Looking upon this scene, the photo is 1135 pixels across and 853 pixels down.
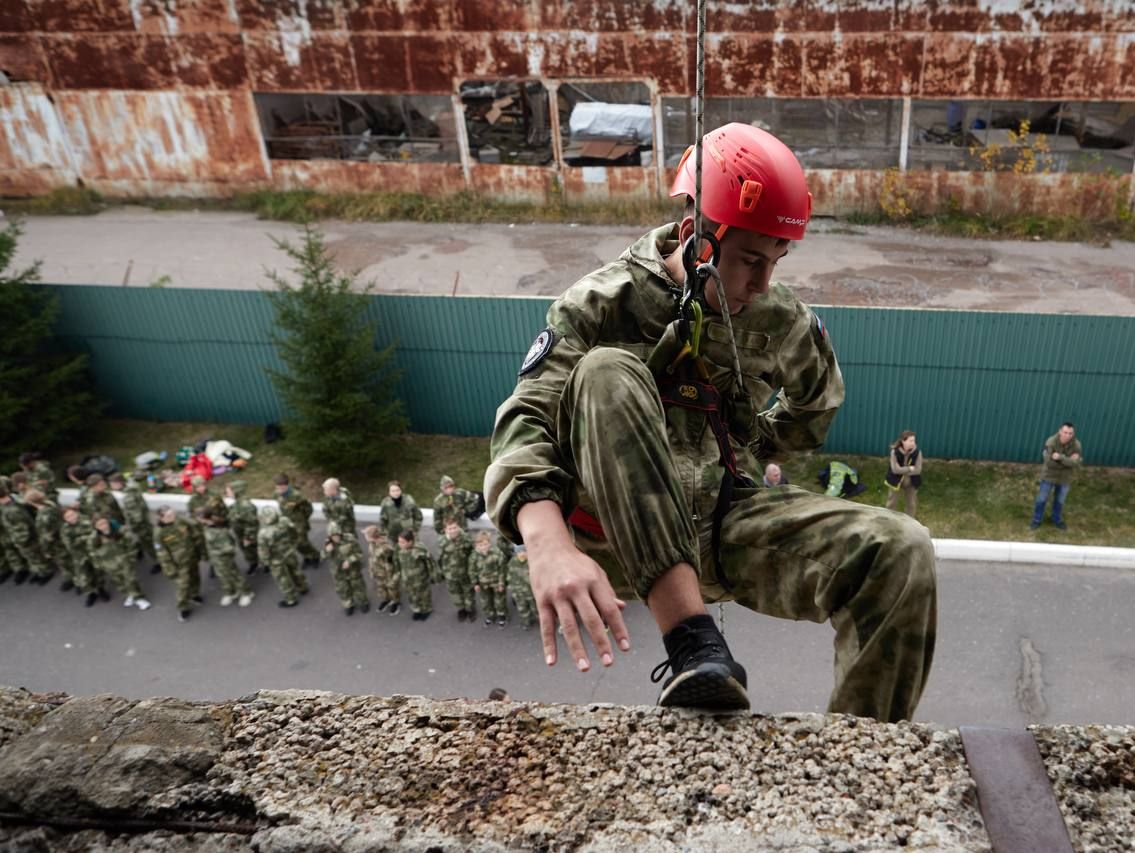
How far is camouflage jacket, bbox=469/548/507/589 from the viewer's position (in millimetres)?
10609

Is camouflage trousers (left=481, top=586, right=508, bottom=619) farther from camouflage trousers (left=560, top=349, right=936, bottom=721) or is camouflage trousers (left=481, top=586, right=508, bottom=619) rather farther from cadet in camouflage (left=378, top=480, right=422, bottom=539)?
camouflage trousers (left=560, top=349, right=936, bottom=721)

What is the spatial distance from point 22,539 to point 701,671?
479 inches

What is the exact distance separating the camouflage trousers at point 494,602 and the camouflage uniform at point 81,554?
504cm

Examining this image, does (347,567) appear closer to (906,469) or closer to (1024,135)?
(906,469)

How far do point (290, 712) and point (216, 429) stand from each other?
45.8ft

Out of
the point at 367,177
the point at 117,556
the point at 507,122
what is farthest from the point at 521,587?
the point at 367,177

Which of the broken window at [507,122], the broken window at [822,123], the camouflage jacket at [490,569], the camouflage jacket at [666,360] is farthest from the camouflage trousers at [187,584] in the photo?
the broken window at [822,123]

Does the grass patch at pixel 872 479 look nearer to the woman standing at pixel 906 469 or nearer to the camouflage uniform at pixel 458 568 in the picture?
the woman standing at pixel 906 469

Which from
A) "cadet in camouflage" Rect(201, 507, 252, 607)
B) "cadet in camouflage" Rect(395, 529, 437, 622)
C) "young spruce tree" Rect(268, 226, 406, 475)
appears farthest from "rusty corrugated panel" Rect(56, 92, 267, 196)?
"cadet in camouflage" Rect(395, 529, 437, 622)

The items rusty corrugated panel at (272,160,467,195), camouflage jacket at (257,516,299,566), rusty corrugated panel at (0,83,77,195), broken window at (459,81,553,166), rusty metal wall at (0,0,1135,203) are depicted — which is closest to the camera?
camouflage jacket at (257,516,299,566)

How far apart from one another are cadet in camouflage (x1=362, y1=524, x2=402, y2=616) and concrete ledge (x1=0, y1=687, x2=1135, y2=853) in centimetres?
801

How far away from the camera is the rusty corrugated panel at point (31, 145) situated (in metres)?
22.6

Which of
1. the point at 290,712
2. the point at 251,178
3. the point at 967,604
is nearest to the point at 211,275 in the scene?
the point at 251,178

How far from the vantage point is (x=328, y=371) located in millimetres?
13398
